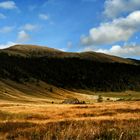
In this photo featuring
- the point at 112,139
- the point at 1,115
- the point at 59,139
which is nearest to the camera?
the point at 112,139

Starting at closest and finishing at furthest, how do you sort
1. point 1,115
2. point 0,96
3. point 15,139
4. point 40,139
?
point 40,139
point 15,139
point 1,115
point 0,96

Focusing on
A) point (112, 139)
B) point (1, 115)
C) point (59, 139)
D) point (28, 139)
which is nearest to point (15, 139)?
point (28, 139)

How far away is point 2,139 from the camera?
49.8 ft

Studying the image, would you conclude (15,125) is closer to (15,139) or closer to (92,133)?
(15,139)

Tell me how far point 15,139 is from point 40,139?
139cm

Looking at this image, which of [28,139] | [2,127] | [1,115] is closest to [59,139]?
[28,139]

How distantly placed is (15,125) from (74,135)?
10478 mm

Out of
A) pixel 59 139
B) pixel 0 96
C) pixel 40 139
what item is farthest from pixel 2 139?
pixel 0 96

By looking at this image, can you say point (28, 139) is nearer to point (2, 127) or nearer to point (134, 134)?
point (134, 134)

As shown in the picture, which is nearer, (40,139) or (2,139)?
(40,139)

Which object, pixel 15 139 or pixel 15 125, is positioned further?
pixel 15 125

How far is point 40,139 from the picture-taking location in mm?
13547

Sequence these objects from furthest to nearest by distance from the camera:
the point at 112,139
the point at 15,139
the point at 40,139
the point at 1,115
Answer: the point at 1,115 < the point at 15,139 < the point at 40,139 < the point at 112,139

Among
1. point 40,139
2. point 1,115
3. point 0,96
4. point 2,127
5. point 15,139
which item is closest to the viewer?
point 40,139
